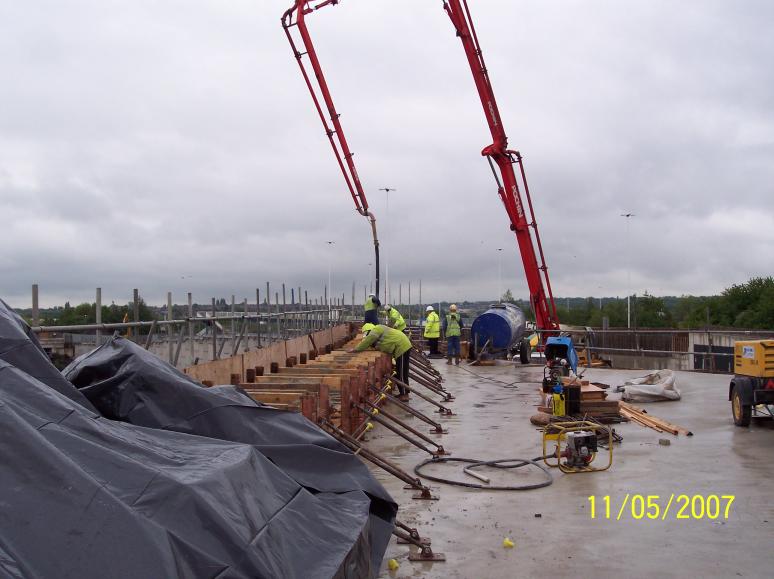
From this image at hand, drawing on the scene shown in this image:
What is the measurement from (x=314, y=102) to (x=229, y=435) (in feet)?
60.9

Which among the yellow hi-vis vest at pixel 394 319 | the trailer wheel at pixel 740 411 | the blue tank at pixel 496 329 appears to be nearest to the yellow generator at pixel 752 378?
the trailer wheel at pixel 740 411

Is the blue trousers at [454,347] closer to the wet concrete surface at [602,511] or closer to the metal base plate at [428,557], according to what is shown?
the wet concrete surface at [602,511]

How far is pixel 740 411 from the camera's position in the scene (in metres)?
11.6

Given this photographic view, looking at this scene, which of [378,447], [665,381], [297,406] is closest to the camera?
[297,406]

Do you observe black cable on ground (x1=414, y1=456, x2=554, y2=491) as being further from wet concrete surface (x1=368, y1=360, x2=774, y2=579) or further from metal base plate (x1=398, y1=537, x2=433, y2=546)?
metal base plate (x1=398, y1=537, x2=433, y2=546)

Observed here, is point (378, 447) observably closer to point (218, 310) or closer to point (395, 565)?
point (395, 565)

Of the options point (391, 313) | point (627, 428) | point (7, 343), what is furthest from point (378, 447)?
point (391, 313)

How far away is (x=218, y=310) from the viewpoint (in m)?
21.5

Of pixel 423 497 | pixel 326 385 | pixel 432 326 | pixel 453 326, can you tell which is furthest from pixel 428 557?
pixel 432 326

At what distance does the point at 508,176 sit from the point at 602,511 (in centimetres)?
1390

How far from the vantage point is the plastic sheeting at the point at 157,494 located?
3131 mm

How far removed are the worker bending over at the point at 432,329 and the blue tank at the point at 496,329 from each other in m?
1.84

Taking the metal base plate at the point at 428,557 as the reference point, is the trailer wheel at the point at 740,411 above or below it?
above

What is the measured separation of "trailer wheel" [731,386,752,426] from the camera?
11502mm
